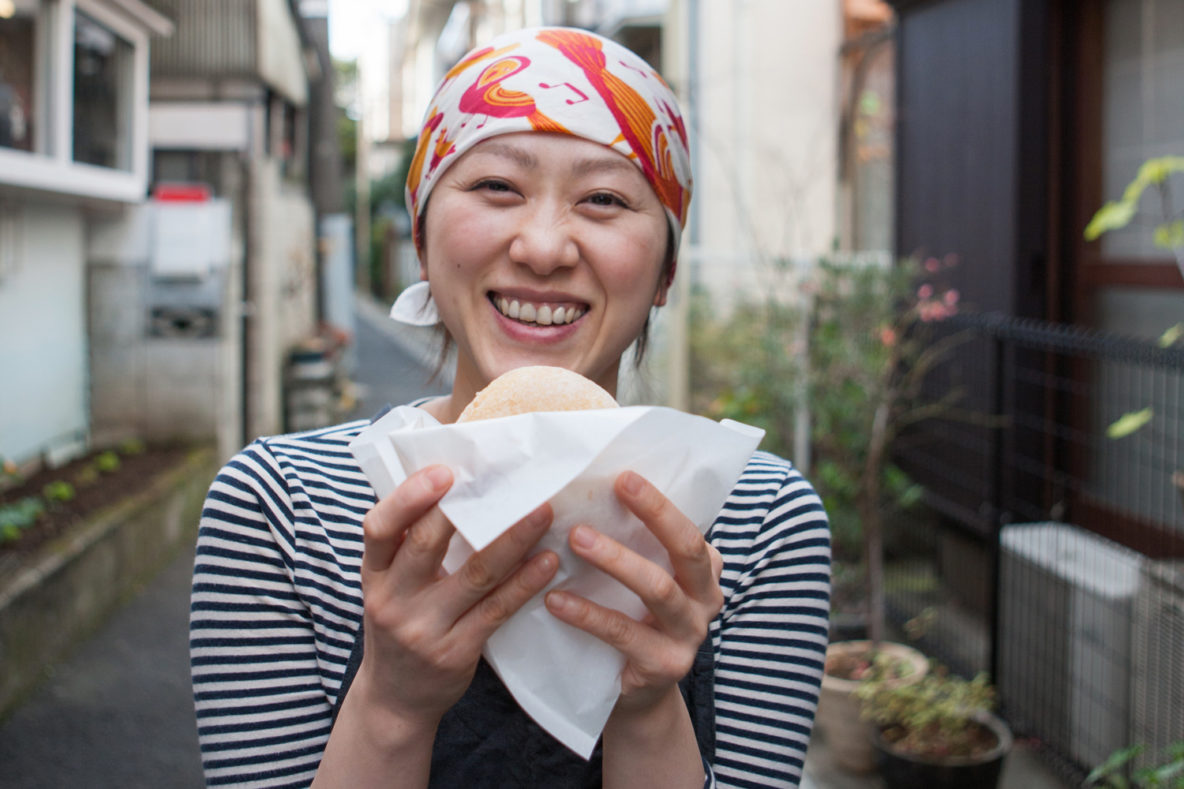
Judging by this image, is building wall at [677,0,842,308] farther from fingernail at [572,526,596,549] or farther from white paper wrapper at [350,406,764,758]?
fingernail at [572,526,596,549]

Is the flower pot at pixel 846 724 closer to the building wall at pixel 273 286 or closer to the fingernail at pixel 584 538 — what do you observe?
the fingernail at pixel 584 538

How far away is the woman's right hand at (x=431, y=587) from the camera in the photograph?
3.80 ft

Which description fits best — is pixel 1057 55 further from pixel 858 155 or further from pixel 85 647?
pixel 85 647

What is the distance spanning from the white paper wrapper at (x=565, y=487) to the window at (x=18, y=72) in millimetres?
6141

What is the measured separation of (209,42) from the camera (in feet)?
33.2

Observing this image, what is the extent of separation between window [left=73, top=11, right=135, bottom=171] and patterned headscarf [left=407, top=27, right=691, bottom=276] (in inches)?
263

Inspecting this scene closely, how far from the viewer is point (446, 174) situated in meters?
1.65

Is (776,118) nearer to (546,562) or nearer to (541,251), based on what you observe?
(541,251)

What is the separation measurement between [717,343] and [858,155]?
3.15 metres

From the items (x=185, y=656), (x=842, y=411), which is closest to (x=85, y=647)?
(x=185, y=656)

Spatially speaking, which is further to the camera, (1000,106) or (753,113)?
(753,113)

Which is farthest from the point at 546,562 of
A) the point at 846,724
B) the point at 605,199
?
the point at 846,724

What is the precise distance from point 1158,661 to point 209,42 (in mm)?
9964

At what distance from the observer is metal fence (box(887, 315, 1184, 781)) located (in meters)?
3.90
